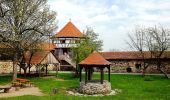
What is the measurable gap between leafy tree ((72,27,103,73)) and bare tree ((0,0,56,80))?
276 inches

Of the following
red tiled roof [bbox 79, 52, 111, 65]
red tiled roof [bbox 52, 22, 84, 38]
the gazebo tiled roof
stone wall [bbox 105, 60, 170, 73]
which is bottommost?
stone wall [bbox 105, 60, 170, 73]

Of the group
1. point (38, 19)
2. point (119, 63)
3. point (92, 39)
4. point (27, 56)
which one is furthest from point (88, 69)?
Result: point (119, 63)

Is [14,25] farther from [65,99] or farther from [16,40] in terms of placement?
[65,99]

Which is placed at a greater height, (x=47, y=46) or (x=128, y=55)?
(x=47, y=46)

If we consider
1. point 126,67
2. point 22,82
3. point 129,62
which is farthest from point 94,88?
point 126,67

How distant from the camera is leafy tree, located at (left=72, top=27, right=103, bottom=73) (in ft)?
139

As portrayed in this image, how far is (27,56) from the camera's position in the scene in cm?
4634

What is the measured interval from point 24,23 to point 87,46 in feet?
35.2

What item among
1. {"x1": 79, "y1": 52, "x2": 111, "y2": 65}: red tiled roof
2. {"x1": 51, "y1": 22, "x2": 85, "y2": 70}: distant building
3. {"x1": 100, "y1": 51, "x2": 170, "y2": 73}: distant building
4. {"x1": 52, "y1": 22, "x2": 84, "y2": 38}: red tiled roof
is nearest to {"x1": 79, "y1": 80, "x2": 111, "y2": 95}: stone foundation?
{"x1": 79, "y1": 52, "x2": 111, "y2": 65}: red tiled roof

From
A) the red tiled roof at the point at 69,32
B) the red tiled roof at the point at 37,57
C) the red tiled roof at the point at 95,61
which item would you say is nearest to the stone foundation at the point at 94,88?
the red tiled roof at the point at 95,61

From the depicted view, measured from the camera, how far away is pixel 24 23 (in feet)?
114

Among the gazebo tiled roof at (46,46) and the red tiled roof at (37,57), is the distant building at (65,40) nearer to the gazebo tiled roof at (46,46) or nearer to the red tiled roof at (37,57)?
the gazebo tiled roof at (46,46)

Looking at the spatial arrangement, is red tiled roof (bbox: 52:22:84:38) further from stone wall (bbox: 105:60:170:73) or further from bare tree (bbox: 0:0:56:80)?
bare tree (bbox: 0:0:56:80)

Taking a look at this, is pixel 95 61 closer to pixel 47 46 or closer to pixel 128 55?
pixel 128 55
